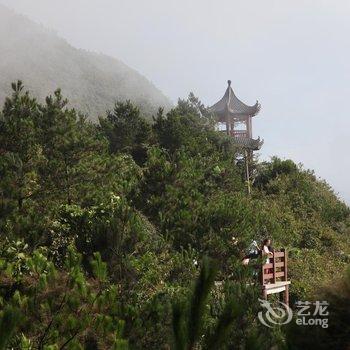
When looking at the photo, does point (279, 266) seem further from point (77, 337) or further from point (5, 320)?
point (5, 320)

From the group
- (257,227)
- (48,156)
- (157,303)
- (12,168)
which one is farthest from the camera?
(257,227)

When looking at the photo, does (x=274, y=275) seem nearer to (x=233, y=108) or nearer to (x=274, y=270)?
(x=274, y=270)

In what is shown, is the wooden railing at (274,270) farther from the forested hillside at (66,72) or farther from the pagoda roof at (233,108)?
the forested hillside at (66,72)

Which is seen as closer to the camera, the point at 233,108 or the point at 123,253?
the point at 123,253

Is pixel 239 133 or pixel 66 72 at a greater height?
pixel 66 72

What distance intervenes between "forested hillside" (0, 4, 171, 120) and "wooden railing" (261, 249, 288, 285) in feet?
147

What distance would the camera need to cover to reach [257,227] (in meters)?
17.7

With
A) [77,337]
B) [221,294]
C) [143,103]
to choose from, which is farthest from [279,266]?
[143,103]

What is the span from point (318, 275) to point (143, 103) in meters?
47.0

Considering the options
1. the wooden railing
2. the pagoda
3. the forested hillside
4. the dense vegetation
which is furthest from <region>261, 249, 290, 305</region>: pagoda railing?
the forested hillside

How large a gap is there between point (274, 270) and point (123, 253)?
382 centimetres

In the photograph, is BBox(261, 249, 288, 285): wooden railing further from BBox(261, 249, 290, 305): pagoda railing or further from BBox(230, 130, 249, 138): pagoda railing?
BBox(230, 130, 249, 138): pagoda railing

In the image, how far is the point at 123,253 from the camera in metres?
11.0

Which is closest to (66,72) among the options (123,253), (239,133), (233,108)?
(233,108)
